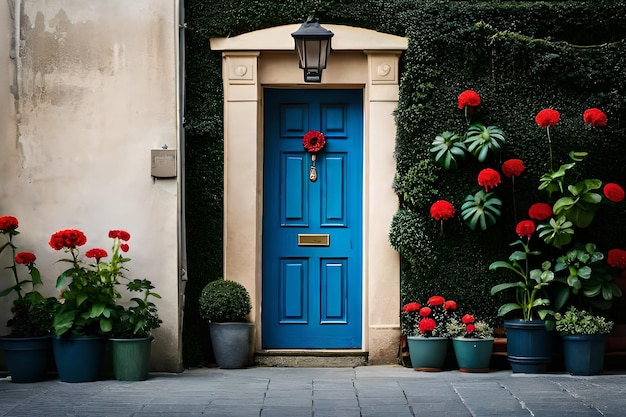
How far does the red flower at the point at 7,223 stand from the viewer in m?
8.16

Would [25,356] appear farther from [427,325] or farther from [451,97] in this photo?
[451,97]

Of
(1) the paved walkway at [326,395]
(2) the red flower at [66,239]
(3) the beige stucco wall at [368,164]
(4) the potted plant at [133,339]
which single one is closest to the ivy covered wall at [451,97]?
(3) the beige stucco wall at [368,164]

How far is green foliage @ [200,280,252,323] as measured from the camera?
8578mm

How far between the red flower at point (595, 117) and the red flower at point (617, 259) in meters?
1.22

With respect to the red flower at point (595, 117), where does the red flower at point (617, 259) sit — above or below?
below

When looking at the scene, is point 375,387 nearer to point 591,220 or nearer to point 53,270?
point 591,220

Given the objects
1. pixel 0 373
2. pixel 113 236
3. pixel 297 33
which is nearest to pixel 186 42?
pixel 297 33

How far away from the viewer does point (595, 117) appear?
28.1 feet

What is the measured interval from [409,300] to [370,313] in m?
0.41

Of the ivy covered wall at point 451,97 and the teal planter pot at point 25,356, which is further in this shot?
the ivy covered wall at point 451,97

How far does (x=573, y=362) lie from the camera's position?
27.1ft

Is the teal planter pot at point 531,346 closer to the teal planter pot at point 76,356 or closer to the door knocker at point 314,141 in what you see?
the door knocker at point 314,141

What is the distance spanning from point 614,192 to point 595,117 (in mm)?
774

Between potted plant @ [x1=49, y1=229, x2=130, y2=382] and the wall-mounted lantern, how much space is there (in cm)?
234
